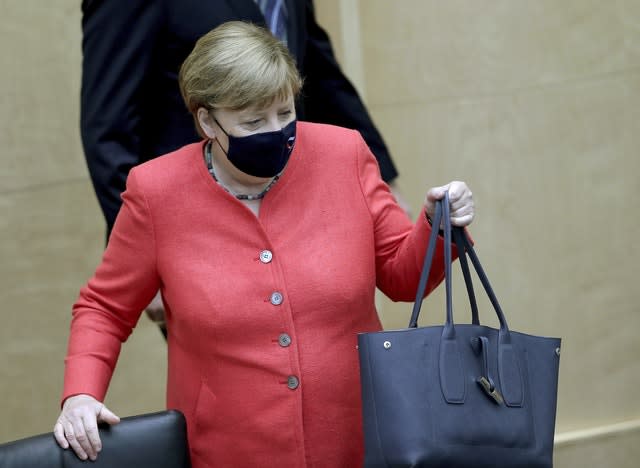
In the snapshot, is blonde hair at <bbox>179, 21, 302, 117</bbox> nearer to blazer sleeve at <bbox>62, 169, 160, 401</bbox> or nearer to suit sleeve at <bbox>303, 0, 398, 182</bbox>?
blazer sleeve at <bbox>62, 169, 160, 401</bbox>

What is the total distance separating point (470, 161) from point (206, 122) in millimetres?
2032

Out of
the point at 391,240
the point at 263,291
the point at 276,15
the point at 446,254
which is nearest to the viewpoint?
the point at 446,254

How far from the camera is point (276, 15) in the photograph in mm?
2992

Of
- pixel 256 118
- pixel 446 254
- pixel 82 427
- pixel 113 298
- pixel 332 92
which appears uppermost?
pixel 256 118

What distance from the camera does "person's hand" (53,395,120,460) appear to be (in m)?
2.33

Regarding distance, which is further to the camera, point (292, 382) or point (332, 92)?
point (332, 92)

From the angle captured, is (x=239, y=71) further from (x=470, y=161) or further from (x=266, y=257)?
(x=470, y=161)

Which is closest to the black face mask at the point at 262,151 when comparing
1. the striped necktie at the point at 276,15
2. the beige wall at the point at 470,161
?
the striped necktie at the point at 276,15

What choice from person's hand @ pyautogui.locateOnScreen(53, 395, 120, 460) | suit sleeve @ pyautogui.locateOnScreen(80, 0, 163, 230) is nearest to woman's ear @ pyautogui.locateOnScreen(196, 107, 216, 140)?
suit sleeve @ pyautogui.locateOnScreen(80, 0, 163, 230)

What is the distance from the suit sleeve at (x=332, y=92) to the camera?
3201 millimetres

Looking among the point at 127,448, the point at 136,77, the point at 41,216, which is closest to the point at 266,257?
the point at 127,448

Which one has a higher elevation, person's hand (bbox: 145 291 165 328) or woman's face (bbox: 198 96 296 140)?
woman's face (bbox: 198 96 296 140)

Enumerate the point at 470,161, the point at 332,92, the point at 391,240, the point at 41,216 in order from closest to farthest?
the point at 391,240 → the point at 332,92 → the point at 41,216 → the point at 470,161

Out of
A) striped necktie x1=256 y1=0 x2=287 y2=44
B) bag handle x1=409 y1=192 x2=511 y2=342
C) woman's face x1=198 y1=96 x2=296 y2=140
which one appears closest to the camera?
bag handle x1=409 y1=192 x2=511 y2=342
